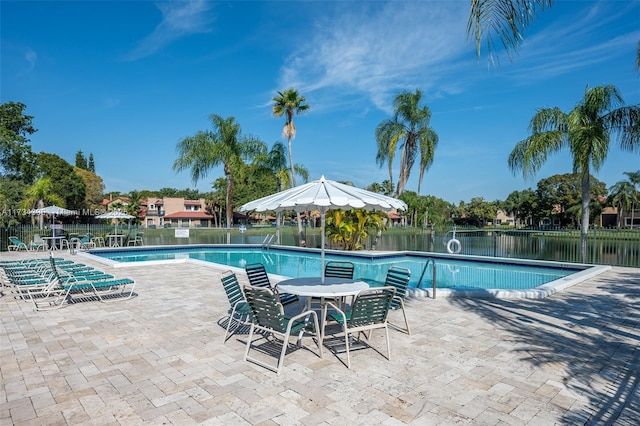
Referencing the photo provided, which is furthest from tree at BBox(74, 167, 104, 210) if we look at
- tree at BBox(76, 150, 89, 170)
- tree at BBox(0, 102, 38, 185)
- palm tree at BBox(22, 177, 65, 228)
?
tree at BBox(76, 150, 89, 170)

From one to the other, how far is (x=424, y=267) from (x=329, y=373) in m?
6.56

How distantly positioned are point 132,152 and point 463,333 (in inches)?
1140

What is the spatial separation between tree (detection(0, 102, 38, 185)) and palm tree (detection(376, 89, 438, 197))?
32.4 metres

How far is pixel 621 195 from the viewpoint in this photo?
168ft

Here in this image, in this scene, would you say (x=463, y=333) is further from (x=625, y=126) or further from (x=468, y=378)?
(x=625, y=126)

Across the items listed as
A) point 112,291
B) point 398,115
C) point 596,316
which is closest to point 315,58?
point 398,115

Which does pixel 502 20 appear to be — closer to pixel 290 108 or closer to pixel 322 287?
pixel 322 287

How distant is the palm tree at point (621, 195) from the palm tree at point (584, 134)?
4967cm

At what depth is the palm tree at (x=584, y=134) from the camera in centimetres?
1096

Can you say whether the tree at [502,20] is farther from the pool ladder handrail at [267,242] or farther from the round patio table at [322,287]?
the pool ladder handrail at [267,242]

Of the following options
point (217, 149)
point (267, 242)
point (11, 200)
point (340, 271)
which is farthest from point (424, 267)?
point (11, 200)

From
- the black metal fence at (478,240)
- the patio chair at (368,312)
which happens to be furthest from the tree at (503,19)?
the black metal fence at (478,240)

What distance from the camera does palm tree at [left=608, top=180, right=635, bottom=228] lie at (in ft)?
166

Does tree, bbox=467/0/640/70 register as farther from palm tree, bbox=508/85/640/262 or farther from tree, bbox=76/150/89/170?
tree, bbox=76/150/89/170
